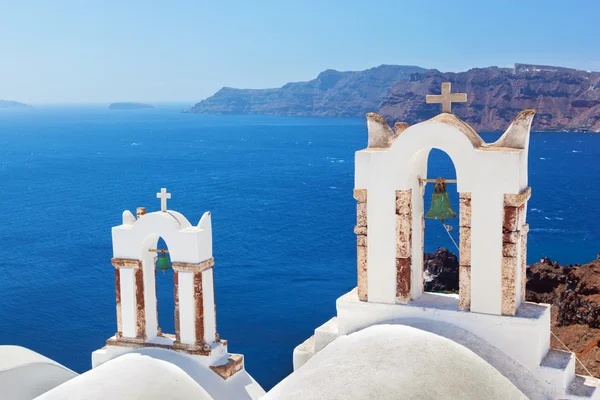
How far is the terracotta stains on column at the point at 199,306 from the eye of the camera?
341 inches

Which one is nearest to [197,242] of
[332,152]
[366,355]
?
[366,355]

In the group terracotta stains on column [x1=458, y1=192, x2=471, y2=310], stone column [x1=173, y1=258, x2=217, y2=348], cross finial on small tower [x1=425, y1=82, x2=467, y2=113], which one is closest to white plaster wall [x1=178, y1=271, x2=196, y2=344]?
stone column [x1=173, y1=258, x2=217, y2=348]

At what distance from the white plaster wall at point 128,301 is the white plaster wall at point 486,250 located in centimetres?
435

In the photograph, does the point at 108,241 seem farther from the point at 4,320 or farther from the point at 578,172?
the point at 578,172

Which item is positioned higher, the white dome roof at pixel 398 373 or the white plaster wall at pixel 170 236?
the white plaster wall at pixel 170 236

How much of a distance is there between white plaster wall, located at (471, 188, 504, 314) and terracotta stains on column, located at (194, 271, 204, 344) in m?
3.39

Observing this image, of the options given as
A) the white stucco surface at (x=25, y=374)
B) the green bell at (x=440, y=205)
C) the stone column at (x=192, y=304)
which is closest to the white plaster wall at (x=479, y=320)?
the green bell at (x=440, y=205)

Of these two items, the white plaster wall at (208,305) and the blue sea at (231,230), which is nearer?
the white plaster wall at (208,305)

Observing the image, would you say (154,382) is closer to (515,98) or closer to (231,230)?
(231,230)

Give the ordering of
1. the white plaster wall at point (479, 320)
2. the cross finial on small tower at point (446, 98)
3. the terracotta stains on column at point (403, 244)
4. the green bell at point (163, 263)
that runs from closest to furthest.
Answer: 1. the white plaster wall at point (479, 320)
2. the terracotta stains on column at point (403, 244)
3. the cross finial on small tower at point (446, 98)
4. the green bell at point (163, 263)

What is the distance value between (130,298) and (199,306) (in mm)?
973

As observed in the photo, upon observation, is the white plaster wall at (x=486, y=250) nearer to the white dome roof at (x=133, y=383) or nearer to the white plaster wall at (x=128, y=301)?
the white dome roof at (x=133, y=383)

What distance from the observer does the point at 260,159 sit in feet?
332

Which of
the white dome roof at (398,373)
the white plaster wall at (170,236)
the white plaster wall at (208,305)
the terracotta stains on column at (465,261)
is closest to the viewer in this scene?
A: the white dome roof at (398,373)
